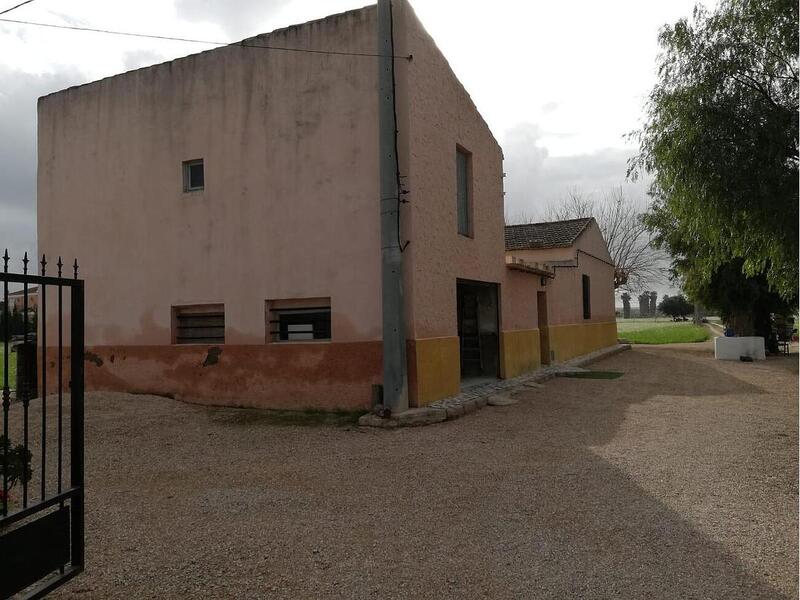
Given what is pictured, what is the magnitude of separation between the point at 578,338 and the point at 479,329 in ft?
26.1

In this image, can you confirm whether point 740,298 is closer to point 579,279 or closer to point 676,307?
point 579,279

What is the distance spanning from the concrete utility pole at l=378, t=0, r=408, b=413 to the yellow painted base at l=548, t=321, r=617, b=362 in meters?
9.10

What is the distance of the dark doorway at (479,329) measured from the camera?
1238cm

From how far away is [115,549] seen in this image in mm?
3889

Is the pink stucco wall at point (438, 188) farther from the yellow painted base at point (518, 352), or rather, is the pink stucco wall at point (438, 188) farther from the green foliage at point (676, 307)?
the green foliage at point (676, 307)

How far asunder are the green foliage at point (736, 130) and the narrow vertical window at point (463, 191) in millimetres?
3345

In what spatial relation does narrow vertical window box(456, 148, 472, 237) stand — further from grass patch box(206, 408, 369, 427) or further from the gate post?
the gate post

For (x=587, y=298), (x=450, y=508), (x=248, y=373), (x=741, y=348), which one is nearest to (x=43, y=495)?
(x=450, y=508)

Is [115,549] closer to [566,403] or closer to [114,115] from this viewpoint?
[566,403]

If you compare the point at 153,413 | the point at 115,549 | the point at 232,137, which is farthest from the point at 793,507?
the point at 232,137

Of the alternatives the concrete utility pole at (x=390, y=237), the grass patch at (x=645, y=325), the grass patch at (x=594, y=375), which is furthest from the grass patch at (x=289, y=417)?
the grass patch at (x=645, y=325)

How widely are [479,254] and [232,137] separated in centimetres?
503

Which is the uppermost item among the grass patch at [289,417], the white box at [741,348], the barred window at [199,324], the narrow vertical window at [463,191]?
the narrow vertical window at [463,191]

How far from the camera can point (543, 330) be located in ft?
53.8
